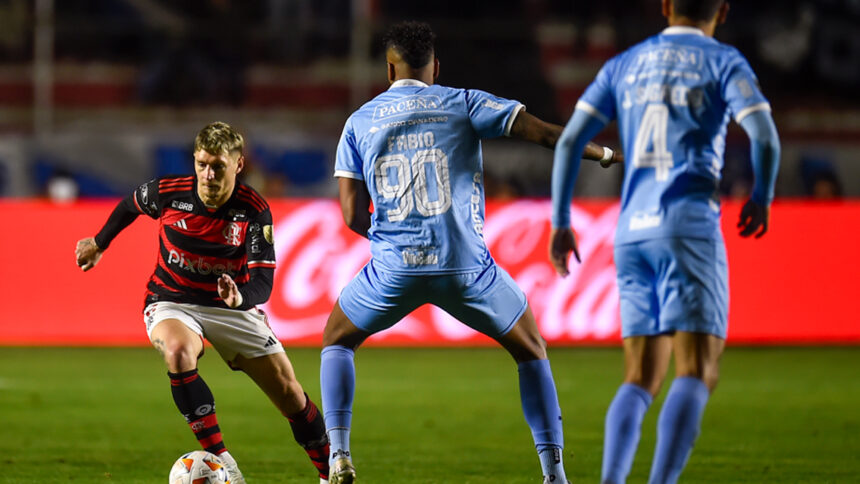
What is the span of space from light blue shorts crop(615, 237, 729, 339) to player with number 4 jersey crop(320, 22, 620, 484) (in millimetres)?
1017

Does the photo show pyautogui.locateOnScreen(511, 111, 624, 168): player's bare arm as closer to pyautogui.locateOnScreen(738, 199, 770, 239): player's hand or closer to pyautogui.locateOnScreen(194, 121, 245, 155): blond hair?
pyautogui.locateOnScreen(738, 199, 770, 239): player's hand

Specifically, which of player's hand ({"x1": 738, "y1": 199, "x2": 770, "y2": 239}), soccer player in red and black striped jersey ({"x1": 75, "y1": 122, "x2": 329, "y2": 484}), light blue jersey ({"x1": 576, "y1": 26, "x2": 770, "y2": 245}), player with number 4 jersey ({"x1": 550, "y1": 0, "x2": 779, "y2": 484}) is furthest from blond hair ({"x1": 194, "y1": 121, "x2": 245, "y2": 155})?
player's hand ({"x1": 738, "y1": 199, "x2": 770, "y2": 239})

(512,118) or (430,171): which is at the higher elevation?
(512,118)

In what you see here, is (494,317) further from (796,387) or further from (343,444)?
(796,387)

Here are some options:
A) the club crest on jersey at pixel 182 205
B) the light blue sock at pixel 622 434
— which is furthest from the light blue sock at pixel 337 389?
the light blue sock at pixel 622 434

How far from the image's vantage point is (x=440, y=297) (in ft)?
18.2

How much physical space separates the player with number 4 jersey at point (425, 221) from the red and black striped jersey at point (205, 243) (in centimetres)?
57

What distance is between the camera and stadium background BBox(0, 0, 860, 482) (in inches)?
402

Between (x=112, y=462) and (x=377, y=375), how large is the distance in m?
5.12

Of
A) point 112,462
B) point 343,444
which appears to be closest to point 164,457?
point 112,462

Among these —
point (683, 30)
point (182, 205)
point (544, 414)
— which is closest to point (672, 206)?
point (683, 30)

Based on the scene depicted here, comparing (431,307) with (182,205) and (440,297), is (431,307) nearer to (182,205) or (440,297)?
(182,205)

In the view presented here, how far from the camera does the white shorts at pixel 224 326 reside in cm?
599

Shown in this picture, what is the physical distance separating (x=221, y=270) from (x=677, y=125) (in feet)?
8.25
